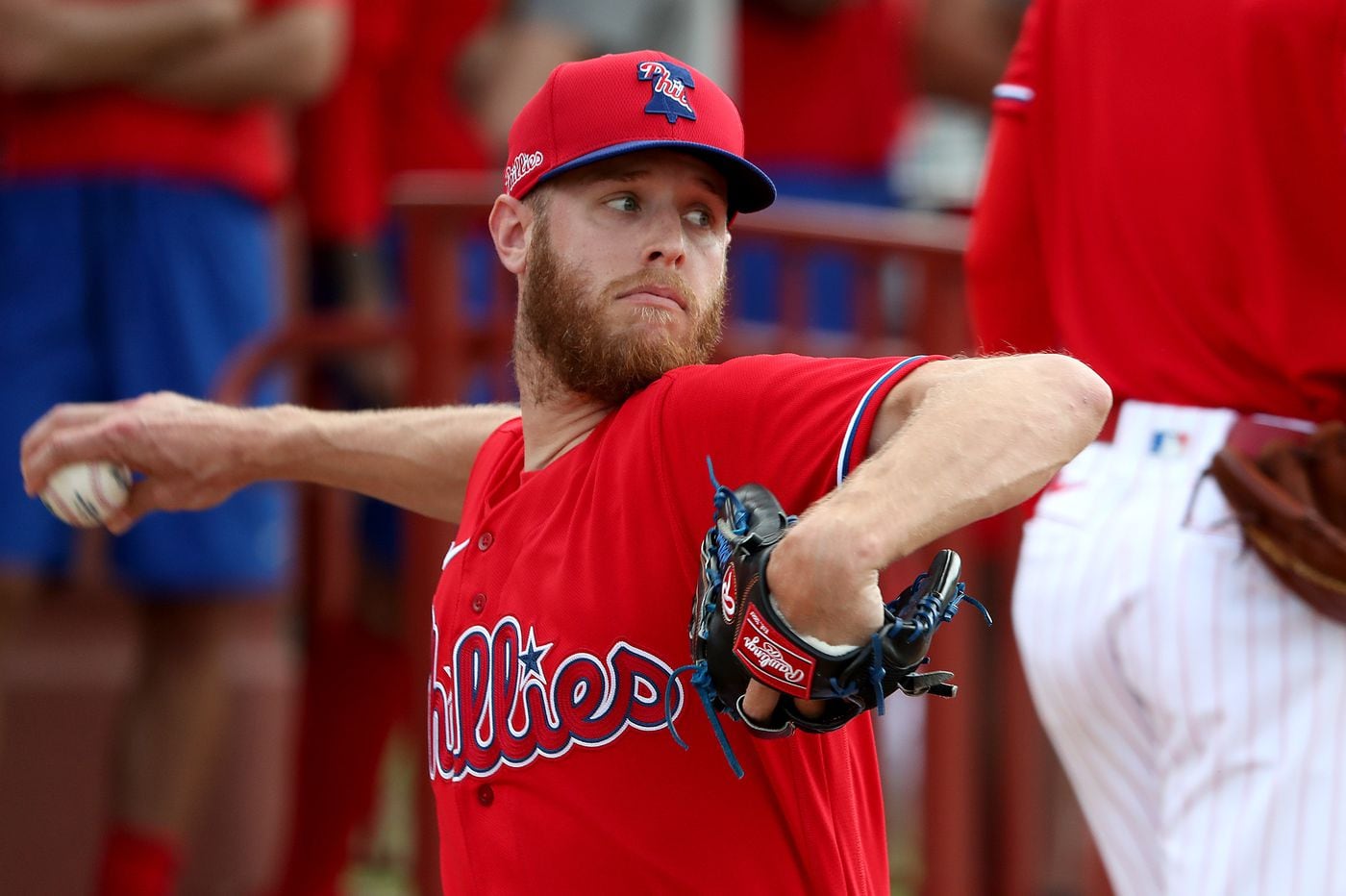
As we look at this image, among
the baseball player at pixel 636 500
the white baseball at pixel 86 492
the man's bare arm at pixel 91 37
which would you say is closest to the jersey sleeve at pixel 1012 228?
the baseball player at pixel 636 500

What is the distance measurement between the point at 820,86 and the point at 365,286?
1.62 m

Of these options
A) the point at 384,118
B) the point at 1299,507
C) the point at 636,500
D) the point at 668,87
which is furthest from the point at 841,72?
the point at 636,500

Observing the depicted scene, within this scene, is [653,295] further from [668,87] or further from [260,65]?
[260,65]

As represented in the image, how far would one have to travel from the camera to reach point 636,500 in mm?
2195

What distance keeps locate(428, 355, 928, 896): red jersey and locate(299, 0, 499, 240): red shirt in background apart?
3.46 m

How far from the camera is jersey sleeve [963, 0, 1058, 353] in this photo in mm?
3215

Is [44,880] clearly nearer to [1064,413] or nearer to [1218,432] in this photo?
[1218,432]

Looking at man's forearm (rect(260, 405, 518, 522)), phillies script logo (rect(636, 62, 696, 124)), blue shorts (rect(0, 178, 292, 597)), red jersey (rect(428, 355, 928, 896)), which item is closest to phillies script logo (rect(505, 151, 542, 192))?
phillies script logo (rect(636, 62, 696, 124))

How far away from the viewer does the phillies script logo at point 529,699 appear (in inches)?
84.8

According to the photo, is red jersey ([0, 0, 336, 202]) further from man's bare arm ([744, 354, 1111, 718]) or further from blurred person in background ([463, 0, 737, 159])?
man's bare arm ([744, 354, 1111, 718])

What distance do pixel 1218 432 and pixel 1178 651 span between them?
1.15ft

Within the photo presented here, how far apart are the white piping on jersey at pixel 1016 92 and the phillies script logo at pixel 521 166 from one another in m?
1.10

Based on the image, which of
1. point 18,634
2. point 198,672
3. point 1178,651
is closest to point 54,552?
point 198,672

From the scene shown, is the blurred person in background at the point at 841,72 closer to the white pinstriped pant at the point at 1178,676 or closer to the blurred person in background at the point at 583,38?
the blurred person in background at the point at 583,38
